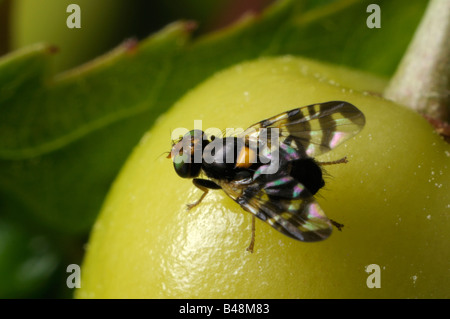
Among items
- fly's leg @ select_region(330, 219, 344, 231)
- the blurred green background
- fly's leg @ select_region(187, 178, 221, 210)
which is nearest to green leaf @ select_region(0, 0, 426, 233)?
the blurred green background

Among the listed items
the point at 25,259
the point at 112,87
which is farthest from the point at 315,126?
the point at 25,259

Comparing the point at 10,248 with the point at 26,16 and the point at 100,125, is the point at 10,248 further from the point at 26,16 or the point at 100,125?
the point at 26,16

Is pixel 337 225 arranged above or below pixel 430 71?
below

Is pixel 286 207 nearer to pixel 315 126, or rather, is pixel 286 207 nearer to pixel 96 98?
pixel 315 126

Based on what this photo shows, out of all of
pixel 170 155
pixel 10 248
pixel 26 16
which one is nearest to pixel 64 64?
pixel 26 16

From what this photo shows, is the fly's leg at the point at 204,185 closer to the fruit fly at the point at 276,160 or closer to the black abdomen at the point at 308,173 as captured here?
the fruit fly at the point at 276,160
